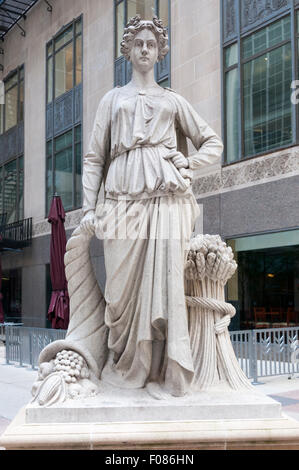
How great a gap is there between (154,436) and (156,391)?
19.2 inches

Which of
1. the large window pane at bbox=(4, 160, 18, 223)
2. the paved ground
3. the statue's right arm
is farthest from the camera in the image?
the large window pane at bbox=(4, 160, 18, 223)

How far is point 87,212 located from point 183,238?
0.87m

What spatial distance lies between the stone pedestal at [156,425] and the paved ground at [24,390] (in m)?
2.44

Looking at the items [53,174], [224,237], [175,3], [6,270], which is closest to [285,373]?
[224,237]

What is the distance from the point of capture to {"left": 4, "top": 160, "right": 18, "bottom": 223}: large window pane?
27.1 meters

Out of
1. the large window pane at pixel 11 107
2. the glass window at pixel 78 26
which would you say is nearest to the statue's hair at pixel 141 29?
the glass window at pixel 78 26

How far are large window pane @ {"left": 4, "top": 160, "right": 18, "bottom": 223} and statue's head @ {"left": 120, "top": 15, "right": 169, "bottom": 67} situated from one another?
74.9 feet

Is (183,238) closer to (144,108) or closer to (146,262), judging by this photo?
(146,262)

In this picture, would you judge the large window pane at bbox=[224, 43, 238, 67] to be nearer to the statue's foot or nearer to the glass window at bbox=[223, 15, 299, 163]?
the glass window at bbox=[223, 15, 299, 163]

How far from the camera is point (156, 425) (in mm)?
3869

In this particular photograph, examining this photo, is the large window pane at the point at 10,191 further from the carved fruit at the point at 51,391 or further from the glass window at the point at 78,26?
the carved fruit at the point at 51,391

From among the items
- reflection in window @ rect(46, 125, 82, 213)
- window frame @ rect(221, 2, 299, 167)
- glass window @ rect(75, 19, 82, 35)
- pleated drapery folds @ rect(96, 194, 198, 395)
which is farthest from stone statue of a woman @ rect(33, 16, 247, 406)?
glass window @ rect(75, 19, 82, 35)

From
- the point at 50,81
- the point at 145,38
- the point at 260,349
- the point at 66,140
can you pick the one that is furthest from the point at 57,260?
the point at 50,81

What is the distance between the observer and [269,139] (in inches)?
535
